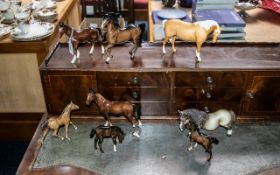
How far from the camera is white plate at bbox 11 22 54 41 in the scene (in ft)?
6.12

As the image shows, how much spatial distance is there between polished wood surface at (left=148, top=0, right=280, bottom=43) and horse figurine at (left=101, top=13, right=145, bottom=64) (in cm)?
52

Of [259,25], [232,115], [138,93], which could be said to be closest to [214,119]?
[232,115]

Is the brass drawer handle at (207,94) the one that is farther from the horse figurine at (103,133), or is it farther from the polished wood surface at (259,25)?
the polished wood surface at (259,25)

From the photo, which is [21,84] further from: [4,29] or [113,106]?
[113,106]

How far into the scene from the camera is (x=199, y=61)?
4.62 ft

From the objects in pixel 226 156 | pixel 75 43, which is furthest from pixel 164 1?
pixel 226 156

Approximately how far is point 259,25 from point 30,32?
1.47 meters

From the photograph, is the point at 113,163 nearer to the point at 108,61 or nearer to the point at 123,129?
the point at 123,129

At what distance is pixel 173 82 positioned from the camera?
54.1 inches

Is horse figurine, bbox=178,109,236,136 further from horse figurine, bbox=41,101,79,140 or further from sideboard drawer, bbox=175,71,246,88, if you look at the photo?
horse figurine, bbox=41,101,79,140

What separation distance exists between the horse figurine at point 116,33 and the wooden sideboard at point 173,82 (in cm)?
5

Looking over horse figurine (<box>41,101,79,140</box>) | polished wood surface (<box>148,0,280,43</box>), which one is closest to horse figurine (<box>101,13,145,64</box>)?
horse figurine (<box>41,101,79,140</box>)

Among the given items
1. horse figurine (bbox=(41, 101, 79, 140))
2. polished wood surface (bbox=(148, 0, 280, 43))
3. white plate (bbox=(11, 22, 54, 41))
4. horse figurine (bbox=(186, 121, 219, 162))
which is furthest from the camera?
polished wood surface (bbox=(148, 0, 280, 43))

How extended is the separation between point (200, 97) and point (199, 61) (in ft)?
0.51
